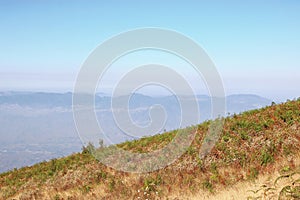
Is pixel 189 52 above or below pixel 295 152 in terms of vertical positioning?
above

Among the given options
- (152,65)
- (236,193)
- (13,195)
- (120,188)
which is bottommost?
(13,195)

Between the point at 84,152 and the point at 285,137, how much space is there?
14.8 metres

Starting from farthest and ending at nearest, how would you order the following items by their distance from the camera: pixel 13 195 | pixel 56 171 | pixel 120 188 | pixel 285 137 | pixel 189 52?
1. pixel 56 171
2. pixel 13 195
3. pixel 285 137
4. pixel 189 52
5. pixel 120 188

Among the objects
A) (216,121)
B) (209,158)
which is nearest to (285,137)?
(209,158)

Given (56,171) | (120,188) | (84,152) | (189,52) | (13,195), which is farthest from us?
(84,152)

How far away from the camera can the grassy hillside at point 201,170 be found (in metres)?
11.6

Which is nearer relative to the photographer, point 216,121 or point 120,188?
point 120,188

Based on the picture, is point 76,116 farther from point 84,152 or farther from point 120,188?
point 84,152

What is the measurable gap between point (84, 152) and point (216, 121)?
33.4 feet

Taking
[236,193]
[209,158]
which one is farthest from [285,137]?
[236,193]

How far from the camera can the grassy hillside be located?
11.6 m

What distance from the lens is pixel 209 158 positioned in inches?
642

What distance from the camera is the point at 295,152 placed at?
45.5 ft

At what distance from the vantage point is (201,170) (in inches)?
577
